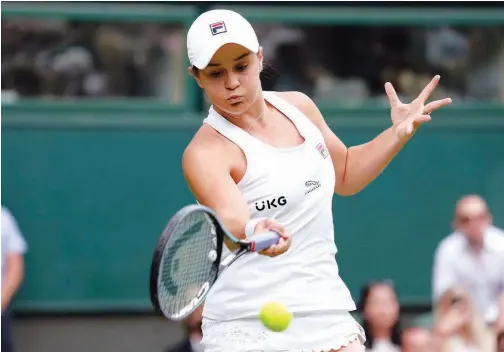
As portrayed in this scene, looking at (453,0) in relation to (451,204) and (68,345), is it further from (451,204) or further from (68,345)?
(68,345)

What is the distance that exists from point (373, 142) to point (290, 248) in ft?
2.10

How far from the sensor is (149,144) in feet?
30.0

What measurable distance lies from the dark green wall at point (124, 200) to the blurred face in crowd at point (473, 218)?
1098 mm

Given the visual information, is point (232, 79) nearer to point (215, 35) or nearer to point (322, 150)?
point (215, 35)

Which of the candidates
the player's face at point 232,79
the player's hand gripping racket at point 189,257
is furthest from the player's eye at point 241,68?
the player's hand gripping racket at point 189,257

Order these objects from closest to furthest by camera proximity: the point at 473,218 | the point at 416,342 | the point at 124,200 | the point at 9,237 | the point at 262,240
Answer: the point at 262,240 < the point at 416,342 < the point at 473,218 < the point at 9,237 < the point at 124,200

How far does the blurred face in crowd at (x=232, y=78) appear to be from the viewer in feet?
15.1

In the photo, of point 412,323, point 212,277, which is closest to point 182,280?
point 212,277

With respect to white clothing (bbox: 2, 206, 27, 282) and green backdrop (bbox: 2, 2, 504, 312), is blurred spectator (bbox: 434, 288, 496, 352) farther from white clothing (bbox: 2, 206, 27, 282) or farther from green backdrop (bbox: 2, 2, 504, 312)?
white clothing (bbox: 2, 206, 27, 282)

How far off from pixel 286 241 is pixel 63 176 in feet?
16.3

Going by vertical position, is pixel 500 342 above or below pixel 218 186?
below

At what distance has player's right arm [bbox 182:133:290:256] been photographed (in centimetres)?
447

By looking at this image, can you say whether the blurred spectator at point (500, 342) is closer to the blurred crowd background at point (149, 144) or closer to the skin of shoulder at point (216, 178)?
the blurred crowd background at point (149, 144)

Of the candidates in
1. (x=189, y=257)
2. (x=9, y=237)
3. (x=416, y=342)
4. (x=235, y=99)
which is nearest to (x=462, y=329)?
(x=416, y=342)
